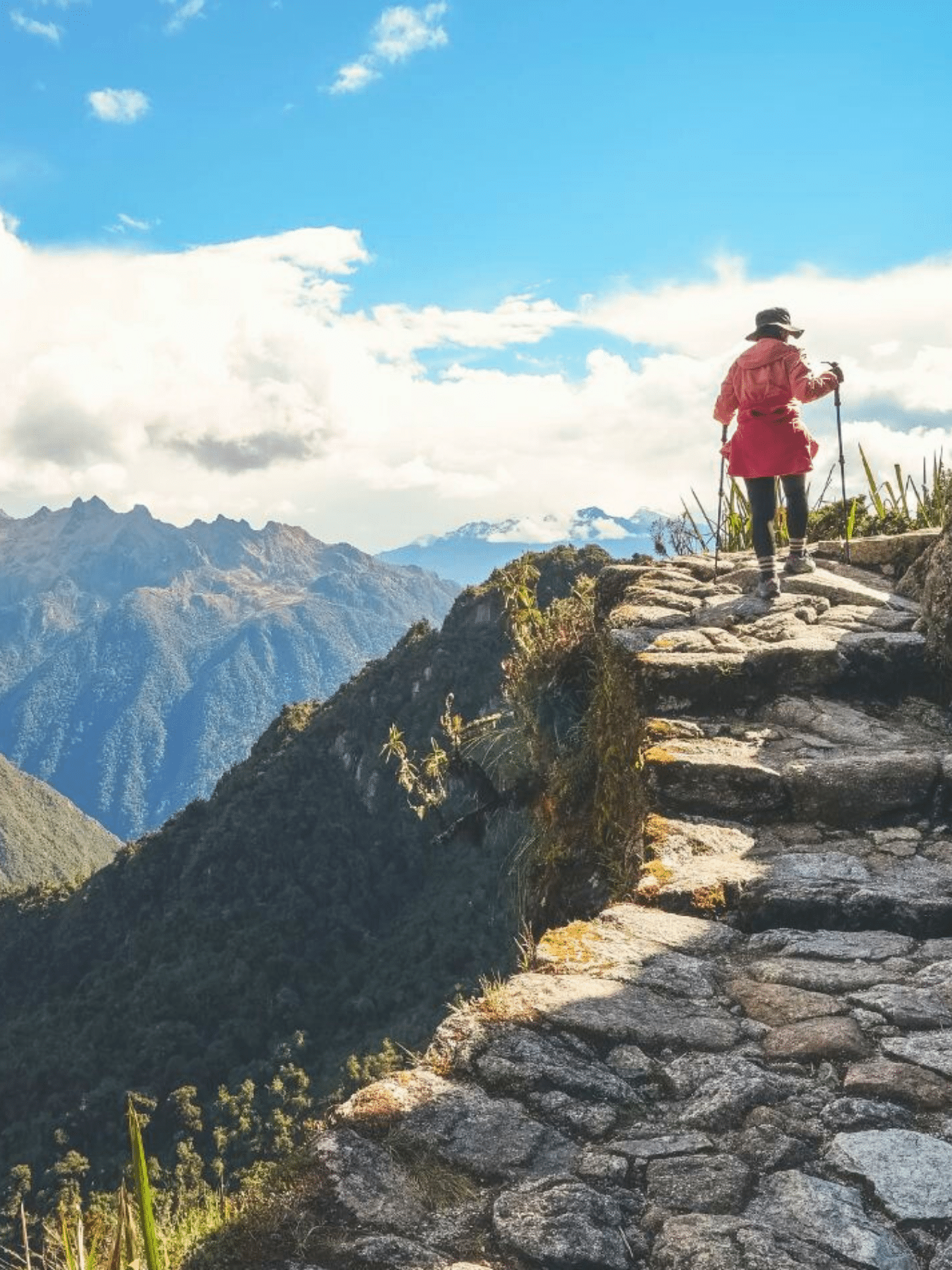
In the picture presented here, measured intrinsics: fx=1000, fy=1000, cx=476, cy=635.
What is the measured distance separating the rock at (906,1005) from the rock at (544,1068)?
84 centimetres

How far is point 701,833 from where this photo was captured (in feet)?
14.1

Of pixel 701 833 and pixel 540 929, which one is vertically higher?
pixel 701 833

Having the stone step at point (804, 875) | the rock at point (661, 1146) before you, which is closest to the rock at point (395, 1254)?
the rock at point (661, 1146)

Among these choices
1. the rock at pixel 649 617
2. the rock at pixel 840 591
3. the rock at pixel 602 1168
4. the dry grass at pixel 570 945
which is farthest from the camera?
the rock at pixel 840 591

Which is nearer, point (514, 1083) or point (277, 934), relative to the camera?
point (514, 1083)

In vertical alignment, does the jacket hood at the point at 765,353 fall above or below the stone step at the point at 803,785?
above

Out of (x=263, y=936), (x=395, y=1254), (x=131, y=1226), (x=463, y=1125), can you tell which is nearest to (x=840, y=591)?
(x=463, y=1125)

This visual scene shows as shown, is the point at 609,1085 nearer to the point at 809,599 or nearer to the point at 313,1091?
the point at 809,599

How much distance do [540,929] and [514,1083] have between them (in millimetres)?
2570

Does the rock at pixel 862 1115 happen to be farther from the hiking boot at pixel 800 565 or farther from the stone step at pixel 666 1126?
the hiking boot at pixel 800 565

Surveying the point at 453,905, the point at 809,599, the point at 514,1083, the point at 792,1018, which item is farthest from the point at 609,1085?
the point at 453,905

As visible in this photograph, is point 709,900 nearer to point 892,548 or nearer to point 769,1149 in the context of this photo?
point 769,1149

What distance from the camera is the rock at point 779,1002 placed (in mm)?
2873

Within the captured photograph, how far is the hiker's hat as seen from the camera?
24.4 ft
